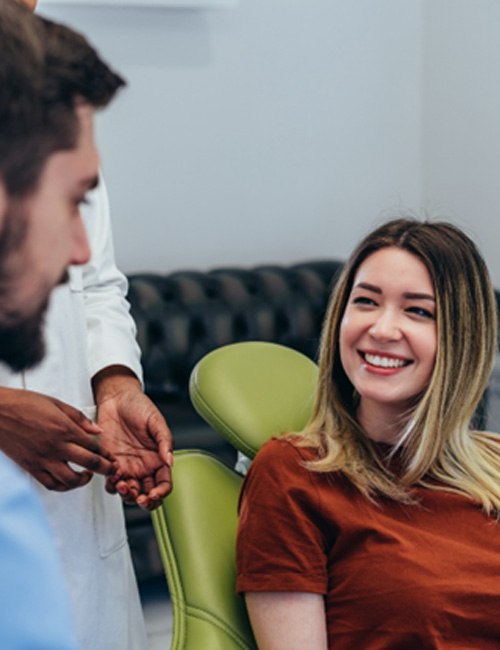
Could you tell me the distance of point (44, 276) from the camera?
2.29 feet

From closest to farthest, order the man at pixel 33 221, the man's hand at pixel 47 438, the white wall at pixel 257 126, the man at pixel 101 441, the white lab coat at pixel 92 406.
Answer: the man at pixel 33 221 < the man's hand at pixel 47 438 < the man at pixel 101 441 < the white lab coat at pixel 92 406 < the white wall at pixel 257 126

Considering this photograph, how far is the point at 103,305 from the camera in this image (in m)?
1.82

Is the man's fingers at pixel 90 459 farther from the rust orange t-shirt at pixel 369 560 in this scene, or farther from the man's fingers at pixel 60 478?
the rust orange t-shirt at pixel 369 560

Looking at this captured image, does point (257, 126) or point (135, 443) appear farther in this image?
point (257, 126)

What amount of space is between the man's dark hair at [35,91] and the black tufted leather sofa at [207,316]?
9.52 feet

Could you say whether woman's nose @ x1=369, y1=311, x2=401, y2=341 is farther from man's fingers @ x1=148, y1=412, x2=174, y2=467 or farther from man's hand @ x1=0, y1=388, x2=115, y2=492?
man's hand @ x1=0, y1=388, x2=115, y2=492

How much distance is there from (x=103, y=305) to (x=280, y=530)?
1.52ft

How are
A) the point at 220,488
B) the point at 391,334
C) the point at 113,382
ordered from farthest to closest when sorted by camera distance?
the point at 220,488, the point at 391,334, the point at 113,382

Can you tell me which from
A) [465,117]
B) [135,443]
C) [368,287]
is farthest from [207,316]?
[135,443]

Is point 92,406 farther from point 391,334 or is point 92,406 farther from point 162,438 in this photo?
point 391,334

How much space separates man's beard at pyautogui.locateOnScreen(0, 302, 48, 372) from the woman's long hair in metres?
1.14

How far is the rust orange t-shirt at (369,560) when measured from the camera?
175 centimetres

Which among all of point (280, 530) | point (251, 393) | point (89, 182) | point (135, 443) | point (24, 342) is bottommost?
point (280, 530)

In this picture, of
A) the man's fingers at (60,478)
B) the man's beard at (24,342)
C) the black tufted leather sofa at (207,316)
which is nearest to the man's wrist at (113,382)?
the man's fingers at (60,478)
